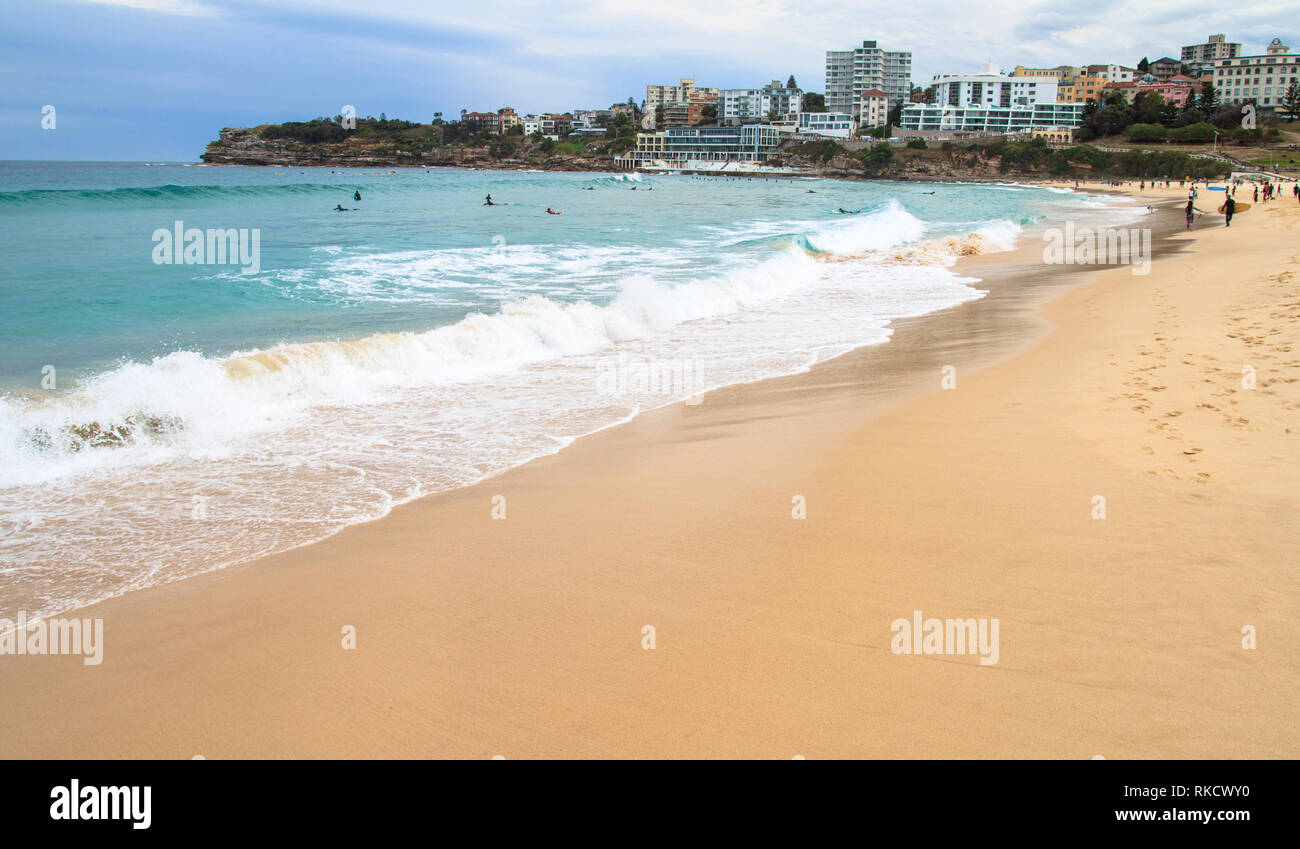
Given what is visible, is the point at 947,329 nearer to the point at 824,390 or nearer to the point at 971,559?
the point at 824,390

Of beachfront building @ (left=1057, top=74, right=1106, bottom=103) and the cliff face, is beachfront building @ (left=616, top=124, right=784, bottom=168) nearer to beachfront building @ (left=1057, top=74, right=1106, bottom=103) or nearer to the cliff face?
the cliff face

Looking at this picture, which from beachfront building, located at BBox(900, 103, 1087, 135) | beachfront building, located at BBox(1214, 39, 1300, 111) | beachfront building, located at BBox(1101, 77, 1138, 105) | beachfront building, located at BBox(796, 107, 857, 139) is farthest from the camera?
beachfront building, located at BBox(796, 107, 857, 139)

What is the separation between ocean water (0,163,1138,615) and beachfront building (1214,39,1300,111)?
162 m

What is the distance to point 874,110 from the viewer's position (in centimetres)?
19438

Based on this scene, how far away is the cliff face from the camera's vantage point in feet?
560

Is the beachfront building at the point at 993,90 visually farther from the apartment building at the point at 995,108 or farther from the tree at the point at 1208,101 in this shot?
the tree at the point at 1208,101

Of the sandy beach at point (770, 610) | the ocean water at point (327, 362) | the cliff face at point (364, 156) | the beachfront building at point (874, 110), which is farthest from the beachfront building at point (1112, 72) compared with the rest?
the sandy beach at point (770, 610)

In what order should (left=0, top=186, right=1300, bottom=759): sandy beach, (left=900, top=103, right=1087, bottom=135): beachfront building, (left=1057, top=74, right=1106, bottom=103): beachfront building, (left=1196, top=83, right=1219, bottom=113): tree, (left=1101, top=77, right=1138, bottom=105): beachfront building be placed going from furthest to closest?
(left=1057, top=74, right=1106, bottom=103): beachfront building, (left=900, top=103, right=1087, bottom=135): beachfront building, (left=1101, top=77, right=1138, bottom=105): beachfront building, (left=1196, top=83, right=1219, bottom=113): tree, (left=0, top=186, right=1300, bottom=759): sandy beach

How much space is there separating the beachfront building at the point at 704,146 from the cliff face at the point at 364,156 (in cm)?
884

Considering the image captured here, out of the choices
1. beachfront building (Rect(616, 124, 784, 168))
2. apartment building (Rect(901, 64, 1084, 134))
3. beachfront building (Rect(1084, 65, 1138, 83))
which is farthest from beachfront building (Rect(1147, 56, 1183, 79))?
beachfront building (Rect(616, 124, 784, 168))

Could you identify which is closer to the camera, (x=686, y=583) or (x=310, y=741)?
(x=310, y=741)
